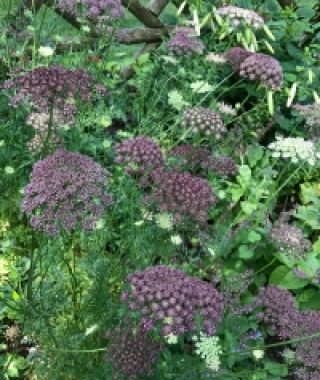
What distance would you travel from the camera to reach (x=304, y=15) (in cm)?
535

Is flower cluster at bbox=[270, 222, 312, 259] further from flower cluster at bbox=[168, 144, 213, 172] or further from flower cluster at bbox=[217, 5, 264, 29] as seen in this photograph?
flower cluster at bbox=[217, 5, 264, 29]

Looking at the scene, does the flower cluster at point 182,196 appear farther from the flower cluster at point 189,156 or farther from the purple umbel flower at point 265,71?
the purple umbel flower at point 265,71

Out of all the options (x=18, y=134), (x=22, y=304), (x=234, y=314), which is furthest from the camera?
(x=18, y=134)

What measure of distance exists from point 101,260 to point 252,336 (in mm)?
878

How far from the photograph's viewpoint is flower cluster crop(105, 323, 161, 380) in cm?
207

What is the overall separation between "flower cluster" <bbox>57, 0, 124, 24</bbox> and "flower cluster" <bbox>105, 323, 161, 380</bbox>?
6.01 feet

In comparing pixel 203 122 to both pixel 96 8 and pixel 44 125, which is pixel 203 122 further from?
pixel 96 8

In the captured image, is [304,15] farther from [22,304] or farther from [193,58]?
[22,304]

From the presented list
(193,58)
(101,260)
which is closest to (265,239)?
(101,260)

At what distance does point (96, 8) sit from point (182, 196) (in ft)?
4.98

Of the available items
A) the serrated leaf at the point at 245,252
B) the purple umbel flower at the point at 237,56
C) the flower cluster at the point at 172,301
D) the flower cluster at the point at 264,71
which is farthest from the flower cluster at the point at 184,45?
the flower cluster at the point at 172,301

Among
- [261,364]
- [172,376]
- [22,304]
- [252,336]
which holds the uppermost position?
[22,304]

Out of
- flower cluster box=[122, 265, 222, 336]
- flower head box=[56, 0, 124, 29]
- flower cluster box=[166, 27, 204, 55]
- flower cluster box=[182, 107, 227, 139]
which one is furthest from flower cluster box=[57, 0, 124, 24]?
flower cluster box=[122, 265, 222, 336]

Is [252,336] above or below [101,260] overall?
below
